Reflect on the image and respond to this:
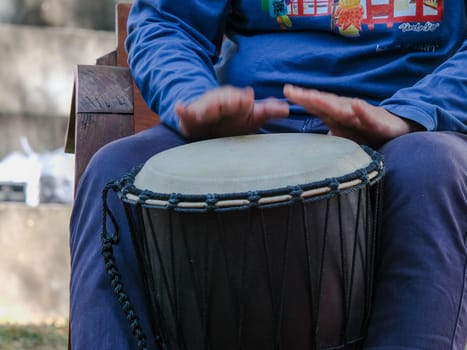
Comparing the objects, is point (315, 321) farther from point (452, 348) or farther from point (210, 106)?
point (210, 106)

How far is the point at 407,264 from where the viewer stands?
110cm

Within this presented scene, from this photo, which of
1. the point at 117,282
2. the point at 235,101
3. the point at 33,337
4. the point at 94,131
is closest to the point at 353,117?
the point at 235,101

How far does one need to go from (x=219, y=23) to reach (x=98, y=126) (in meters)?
0.29

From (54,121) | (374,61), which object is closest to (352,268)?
(374,61)

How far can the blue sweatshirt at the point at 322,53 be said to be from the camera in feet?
4.54

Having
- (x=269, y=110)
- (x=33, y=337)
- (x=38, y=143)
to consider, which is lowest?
(x=33, y=337)

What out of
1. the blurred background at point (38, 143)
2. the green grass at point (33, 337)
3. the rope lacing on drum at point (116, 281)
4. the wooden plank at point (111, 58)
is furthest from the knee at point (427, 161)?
the blurred background at point (38, 143)

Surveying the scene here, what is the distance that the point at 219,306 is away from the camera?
108 cm

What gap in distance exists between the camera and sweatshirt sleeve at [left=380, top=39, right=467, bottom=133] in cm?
126

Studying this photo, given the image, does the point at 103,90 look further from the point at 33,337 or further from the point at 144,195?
the point at 33,337

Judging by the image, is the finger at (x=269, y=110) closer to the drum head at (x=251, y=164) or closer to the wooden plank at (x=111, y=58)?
the drum head at (x=251, y=164)

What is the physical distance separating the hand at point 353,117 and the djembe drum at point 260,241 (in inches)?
2.0

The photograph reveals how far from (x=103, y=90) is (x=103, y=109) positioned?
0.04m

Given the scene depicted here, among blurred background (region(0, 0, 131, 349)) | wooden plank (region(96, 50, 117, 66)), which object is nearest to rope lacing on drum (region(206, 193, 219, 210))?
wooden plank (region(96, 50, 117, 66))
